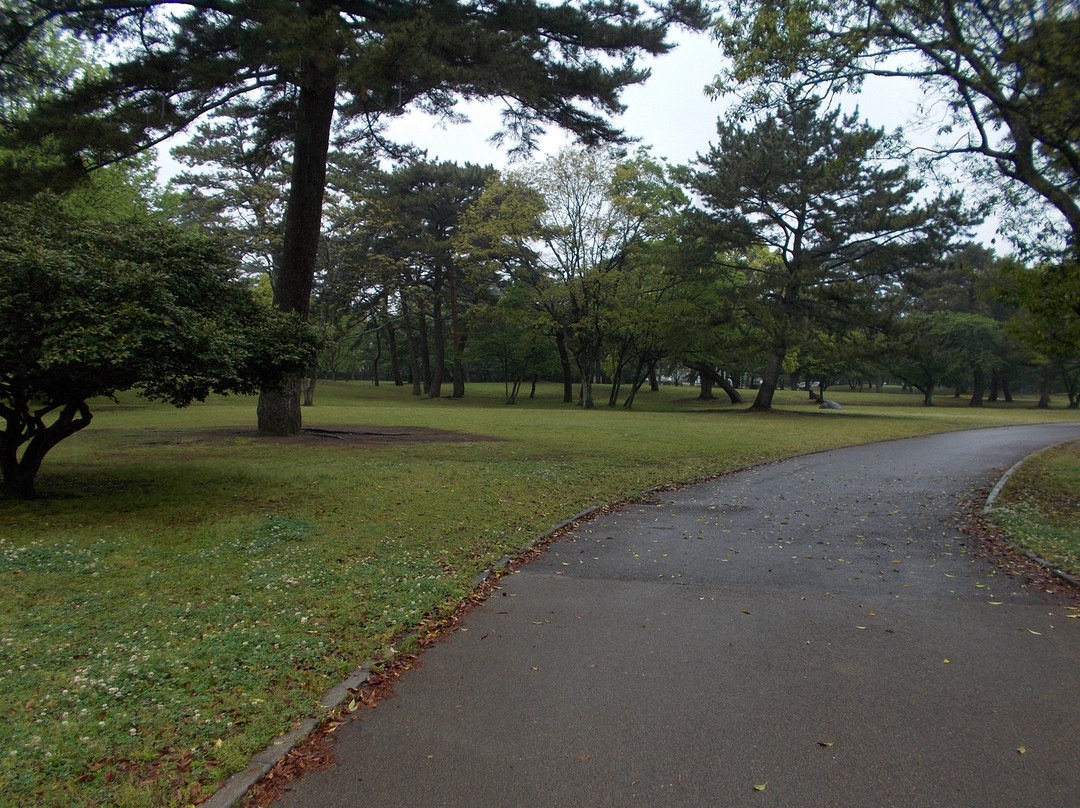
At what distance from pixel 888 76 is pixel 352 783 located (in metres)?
11.8

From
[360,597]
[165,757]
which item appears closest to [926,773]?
[165,757]

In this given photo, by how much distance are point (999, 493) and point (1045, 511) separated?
160cm

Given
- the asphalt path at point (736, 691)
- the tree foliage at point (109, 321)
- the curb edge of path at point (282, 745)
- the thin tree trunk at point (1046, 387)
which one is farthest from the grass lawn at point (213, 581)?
the thin tree trunk at point (1046, 387)

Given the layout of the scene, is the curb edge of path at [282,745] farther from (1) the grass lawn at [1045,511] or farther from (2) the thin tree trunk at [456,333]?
(2) the thin tree trunk at [456,333]

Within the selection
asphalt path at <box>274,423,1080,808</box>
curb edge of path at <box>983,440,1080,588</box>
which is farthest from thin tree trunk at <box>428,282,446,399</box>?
asphalt path at <box>274,423,1080,808</box>

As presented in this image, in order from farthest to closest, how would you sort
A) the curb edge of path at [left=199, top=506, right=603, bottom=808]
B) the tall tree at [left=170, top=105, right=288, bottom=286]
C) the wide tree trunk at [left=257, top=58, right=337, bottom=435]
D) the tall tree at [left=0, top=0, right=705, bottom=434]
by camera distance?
1. the tall tree at [left=170, top=105, right=288, bottom=286]
2. the wide tree trunk at [left=257, top=58, right=337, bottom=435]
3. the tall tree at [left=0, top=0, right=705, bottom=434]
4. the curb edge of path at [left=199, top=506, right=603, bottom=808]

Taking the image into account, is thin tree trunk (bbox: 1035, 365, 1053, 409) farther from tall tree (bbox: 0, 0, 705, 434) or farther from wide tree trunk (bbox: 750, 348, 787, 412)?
tall tree (bbox: 0, 0, 705, 434)

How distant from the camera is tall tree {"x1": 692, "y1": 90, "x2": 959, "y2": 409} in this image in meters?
29.5

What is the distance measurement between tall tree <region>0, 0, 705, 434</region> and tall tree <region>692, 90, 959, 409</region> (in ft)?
59.6

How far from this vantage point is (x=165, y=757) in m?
3.00

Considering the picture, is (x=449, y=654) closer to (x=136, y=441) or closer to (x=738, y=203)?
(x=136, y=441)

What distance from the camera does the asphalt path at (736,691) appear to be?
2.96 meters

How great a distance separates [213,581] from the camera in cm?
544

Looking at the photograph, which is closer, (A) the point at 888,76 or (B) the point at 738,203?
(A) the point at 888,76
